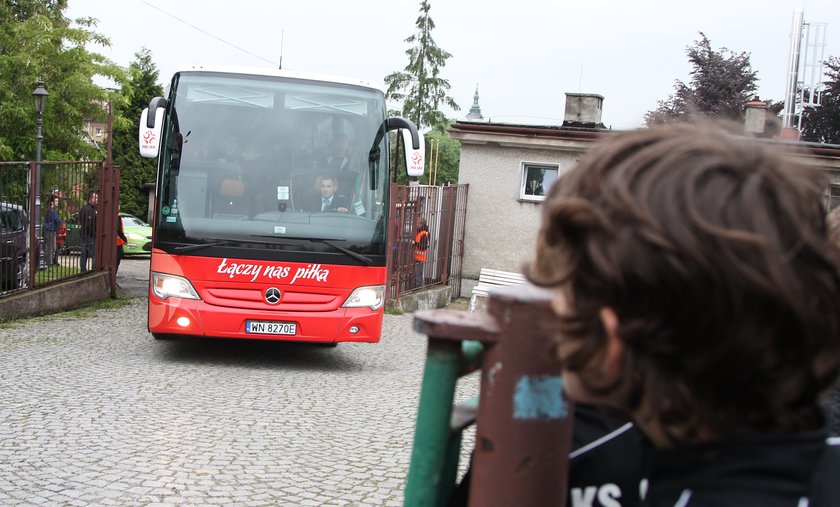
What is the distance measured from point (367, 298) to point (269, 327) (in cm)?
104

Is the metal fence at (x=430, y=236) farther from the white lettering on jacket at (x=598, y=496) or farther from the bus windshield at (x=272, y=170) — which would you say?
the white lettering on jacket at (x=598, y=496)

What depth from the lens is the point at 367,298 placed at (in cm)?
984

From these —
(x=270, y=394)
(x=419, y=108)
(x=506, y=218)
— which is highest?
(x=419, y=108)

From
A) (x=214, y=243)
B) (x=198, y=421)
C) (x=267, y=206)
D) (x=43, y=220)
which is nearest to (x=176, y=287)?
(x=214, y=243)

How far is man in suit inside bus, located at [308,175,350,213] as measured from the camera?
973 cm

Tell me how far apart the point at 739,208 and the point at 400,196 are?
53.7 ft

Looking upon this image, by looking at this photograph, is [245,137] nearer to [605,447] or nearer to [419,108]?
[605,447]

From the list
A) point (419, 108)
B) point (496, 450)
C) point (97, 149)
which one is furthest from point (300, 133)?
point (419, 108)

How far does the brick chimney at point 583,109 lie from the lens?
2472 cm

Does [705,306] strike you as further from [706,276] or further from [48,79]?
[48,79]

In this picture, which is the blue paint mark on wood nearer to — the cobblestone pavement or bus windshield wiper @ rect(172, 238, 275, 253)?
the cobblestone pavement

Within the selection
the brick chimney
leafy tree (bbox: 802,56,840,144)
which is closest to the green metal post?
the brick chimney

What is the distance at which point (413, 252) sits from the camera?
18.5m

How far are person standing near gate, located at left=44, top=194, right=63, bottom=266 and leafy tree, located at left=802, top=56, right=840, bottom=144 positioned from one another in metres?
28.4
